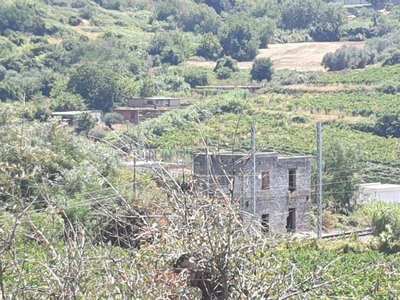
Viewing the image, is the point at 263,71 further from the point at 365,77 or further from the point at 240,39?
the point at 240,39

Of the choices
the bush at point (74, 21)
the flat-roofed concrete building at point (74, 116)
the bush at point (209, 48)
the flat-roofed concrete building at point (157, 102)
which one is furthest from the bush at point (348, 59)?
the bush at point (74, 21)

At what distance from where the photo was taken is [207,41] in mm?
82500

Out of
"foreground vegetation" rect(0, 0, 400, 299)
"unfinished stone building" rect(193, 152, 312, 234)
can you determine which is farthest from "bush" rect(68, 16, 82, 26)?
"unfinished stone building" rect(193, 152, 312, 234)

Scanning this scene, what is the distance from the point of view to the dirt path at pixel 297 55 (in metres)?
73.2

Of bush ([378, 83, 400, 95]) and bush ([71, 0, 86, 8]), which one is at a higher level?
bush ([71, 0, 86, 8])

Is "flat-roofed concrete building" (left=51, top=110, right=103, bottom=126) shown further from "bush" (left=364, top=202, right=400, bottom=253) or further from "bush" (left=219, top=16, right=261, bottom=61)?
"bush" (left=219, top=16, right=261, bottom=61)

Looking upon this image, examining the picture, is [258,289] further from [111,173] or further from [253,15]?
[253,15]

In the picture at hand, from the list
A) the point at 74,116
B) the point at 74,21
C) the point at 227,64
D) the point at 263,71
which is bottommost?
the point at 74,116

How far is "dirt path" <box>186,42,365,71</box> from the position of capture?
73.2 m

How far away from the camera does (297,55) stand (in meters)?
77.9

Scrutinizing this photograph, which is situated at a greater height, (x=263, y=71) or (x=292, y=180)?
(x=263, y=71)

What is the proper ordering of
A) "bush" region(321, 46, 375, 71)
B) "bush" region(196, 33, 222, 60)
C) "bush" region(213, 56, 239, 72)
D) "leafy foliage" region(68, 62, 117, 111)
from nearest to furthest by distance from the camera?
"leafy foliage" region(68, 62, 117, 111)
"bush" region(321, 46, 375, 71)
"bush" region(213, 56, 239, 72)
"bush" region(196, 33, 222, 60)

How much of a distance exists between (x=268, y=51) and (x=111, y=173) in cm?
5746

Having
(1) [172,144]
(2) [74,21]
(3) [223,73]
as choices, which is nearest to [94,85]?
(3) [223,73]
